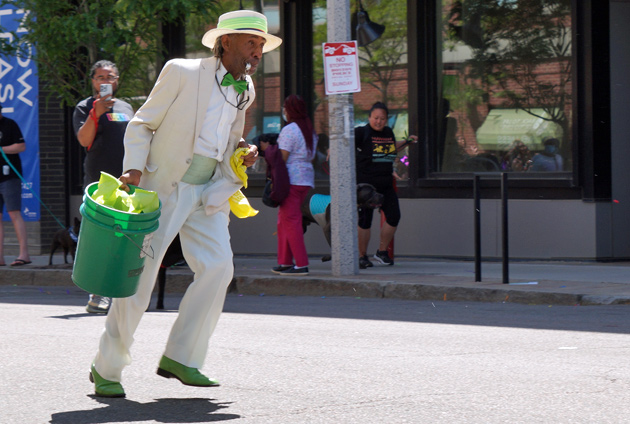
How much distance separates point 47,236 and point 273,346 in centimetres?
912

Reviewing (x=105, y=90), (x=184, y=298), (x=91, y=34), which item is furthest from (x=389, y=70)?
(x=184, y=298)

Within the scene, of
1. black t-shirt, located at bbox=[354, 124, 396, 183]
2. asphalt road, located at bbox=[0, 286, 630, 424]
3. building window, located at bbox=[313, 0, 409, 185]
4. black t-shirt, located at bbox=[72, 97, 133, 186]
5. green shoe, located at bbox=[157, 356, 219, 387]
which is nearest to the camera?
asphalt road, located at bbox=[0, 286, 630, 424]

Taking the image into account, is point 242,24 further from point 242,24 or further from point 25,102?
point 25,102

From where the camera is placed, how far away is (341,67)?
10.6 metres

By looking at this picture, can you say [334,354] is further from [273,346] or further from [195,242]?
[195,242]

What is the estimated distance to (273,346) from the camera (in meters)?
6.88

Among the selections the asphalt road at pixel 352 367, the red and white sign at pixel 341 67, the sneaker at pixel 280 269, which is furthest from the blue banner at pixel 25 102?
the asphalt road at pixel 352 367

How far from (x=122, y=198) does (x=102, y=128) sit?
3606mm

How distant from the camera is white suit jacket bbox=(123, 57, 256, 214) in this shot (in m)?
5.22

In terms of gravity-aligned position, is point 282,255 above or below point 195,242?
below

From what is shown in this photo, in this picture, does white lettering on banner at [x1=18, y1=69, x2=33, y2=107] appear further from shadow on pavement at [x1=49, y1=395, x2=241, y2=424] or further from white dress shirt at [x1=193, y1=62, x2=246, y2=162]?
shadow on pavement at [x1=49, y1=395, x2=241, y2=424]

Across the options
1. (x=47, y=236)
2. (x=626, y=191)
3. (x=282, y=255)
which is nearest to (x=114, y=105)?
(x=282, y=255)

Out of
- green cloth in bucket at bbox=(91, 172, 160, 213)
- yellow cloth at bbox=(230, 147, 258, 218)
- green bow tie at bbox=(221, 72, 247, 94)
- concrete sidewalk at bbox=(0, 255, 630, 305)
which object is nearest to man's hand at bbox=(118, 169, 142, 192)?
green cloth in bucket at bbox=(91, 172, 160, 213)

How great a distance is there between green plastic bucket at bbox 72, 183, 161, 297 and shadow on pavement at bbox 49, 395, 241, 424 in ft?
1.79
